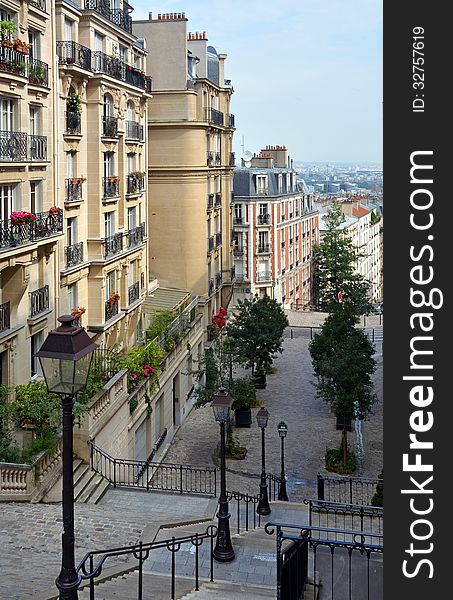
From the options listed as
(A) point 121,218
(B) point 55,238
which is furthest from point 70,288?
(A) point 121,218

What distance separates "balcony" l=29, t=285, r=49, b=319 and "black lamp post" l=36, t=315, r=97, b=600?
38.1ft

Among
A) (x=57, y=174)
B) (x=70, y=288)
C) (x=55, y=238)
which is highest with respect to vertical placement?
(x=57, y=174)

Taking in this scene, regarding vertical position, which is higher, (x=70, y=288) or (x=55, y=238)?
(x=55, y=238)

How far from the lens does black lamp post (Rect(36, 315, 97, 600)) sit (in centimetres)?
755

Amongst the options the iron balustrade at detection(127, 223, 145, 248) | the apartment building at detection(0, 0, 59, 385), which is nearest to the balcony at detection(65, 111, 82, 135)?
the apartment building at detection(0, 0, 59, 385)

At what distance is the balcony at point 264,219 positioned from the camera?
51.1 meters

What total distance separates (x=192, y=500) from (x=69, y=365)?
10523 millimetres

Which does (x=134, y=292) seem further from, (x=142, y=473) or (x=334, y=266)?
(x=334, y=266)

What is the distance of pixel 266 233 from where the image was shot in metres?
51.4

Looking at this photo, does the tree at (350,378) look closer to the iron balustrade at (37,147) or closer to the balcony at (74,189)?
the balcony at (74,189)

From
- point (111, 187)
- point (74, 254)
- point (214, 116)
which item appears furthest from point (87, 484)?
Result: point (214, 116)

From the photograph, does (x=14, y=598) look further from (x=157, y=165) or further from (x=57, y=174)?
(x=157, y=165)

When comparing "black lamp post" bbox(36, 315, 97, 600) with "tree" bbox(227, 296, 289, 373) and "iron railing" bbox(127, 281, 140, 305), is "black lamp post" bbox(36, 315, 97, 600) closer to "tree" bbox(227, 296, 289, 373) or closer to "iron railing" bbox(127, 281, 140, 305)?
"iron railing" bbox(127, 281, 140, 305)

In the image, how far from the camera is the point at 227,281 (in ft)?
136
